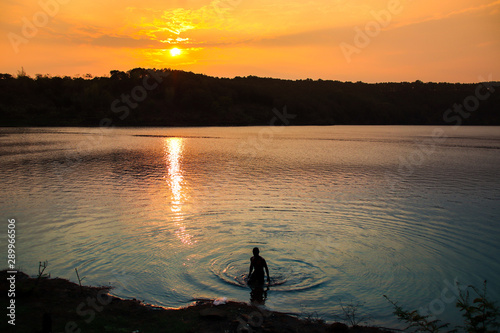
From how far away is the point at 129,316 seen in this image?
11133 mm

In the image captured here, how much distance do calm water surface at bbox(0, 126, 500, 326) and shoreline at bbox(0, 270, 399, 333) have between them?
1.02 metres

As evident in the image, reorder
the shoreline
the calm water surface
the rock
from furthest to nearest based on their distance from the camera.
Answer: the calm water surface
the rock
the shoreline

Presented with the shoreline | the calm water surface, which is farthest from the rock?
the calm water surface

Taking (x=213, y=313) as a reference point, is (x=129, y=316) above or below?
below

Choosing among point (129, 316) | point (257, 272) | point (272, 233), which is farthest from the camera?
point (272, 233)

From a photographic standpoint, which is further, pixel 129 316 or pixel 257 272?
pixel 257 272

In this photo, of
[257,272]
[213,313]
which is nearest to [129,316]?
[213,313]

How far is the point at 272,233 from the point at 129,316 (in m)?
10.7

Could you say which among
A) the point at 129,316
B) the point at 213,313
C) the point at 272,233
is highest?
the point at 213,313

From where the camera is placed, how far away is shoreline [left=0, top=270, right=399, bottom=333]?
10.2 metres

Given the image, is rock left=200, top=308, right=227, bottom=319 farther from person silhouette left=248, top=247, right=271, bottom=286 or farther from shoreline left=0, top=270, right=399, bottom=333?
person silhouette left=248, top=247, right=271, bottom=286

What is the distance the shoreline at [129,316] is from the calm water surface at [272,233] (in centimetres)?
102

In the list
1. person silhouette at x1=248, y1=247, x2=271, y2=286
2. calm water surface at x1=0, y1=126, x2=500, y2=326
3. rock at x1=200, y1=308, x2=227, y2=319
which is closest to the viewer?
rock at x1=200, y1=308, x2=227, y2=319

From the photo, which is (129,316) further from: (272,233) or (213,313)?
(272,233)
